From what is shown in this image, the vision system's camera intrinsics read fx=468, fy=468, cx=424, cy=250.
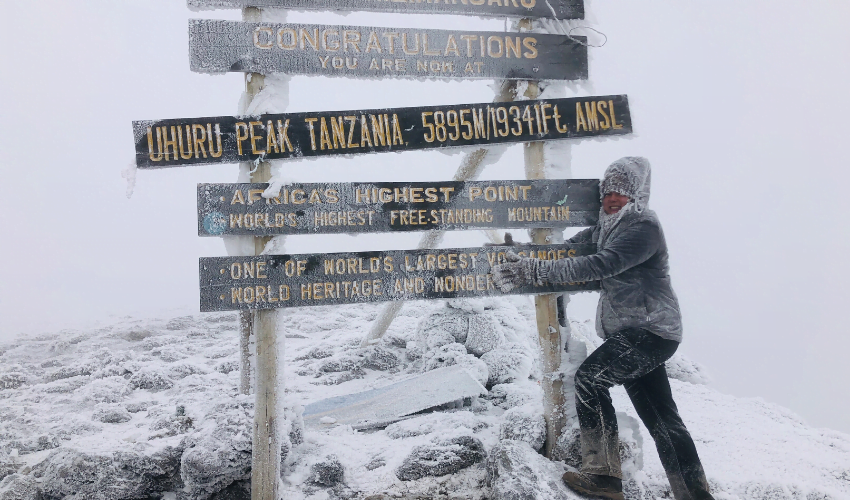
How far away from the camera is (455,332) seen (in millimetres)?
5562

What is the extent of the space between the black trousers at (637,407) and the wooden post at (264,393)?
1.91m

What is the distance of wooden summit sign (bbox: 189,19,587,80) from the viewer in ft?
9.85

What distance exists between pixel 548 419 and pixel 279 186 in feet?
8.01

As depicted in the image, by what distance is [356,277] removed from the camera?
307 cm

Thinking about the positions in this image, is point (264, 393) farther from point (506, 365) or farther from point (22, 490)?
point (506, 365)

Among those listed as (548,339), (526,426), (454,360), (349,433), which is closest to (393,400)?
(349,433)

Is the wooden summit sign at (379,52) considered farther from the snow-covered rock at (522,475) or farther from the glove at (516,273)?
the snow-covered rock at (522,475)

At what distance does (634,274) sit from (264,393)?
2.41 metres

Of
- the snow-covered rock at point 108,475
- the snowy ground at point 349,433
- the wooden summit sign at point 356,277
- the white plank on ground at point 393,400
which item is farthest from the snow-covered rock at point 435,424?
the snow-covered rock at point 108,475

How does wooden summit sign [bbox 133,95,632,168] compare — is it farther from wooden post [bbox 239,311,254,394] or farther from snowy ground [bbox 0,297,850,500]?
snowy ground [bbox 0,297,850,500]

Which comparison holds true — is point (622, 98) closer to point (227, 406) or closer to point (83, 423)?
point (227, 406)

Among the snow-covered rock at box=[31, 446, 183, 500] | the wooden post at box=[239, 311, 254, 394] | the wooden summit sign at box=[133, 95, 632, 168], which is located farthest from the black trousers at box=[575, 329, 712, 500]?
the snow-covered rock at box=[31, 446, 183, 500]

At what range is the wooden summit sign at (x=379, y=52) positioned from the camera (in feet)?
9.85

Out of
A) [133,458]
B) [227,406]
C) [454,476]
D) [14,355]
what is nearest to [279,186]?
[227,406]
